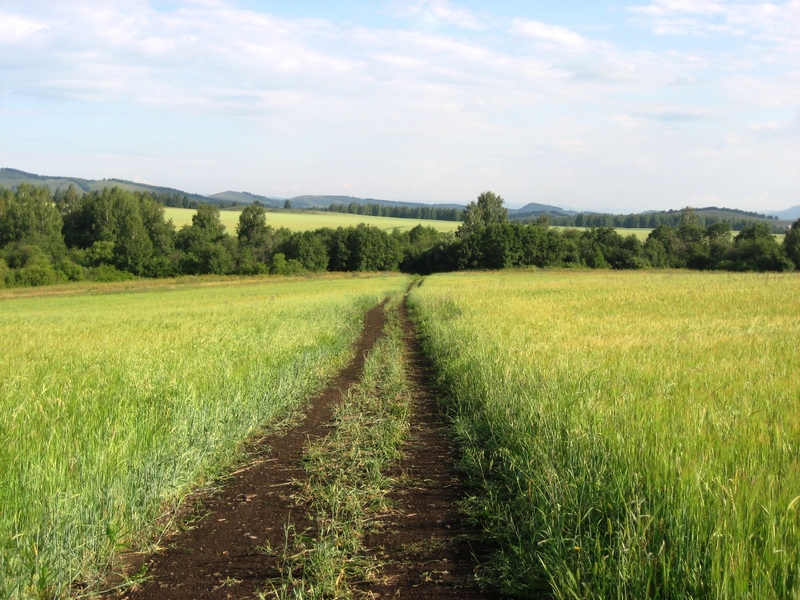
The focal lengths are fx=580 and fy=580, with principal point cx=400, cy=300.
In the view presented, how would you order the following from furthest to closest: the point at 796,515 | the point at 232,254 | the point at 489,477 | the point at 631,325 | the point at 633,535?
the point at 232,254 → the point at 631,325 → the point at 489,477 → the point at 633,535 → the point at 796,515

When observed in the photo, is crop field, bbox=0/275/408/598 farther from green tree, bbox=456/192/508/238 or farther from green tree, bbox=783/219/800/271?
green tree, bbox=456/192/508/238

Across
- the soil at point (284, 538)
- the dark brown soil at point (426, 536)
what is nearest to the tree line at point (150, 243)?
the soil at point (284, 538)

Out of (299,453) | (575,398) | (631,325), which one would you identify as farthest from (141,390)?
(631,325)

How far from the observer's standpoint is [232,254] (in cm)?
8906

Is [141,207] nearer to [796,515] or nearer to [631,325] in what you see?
[631,325]

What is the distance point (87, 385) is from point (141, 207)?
362 ft

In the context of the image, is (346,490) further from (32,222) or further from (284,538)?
(32,222)

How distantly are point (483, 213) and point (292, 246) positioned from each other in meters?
38.1

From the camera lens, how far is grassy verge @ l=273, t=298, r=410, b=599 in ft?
13.3

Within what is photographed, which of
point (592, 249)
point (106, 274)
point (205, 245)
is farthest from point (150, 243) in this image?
point (592, 249)

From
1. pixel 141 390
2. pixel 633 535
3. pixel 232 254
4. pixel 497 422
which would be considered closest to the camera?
pixel 633 535

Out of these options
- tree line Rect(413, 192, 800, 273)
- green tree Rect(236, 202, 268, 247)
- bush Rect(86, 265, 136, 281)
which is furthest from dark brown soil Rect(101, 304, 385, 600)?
green tree Rect(236, 202, 268, 247)

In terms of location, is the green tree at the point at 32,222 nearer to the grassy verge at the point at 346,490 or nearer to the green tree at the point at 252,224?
the green tree at the point at 252,224

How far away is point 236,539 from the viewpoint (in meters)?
4.81
